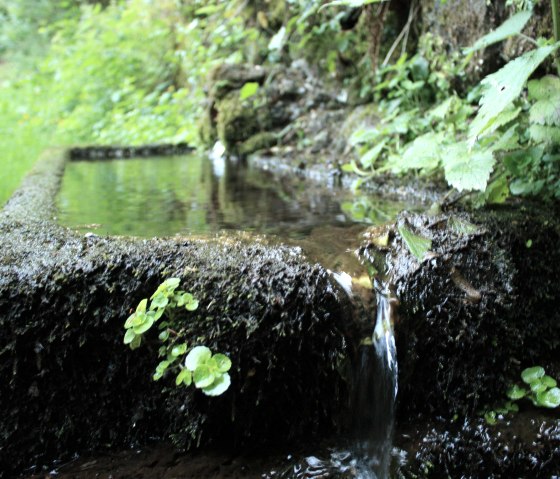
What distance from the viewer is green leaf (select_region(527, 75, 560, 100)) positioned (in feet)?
7.14

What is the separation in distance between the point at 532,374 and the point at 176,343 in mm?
1364

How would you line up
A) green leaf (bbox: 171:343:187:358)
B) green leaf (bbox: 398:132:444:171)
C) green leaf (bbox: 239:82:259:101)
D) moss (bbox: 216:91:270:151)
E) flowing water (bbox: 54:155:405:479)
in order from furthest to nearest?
1. moss (bbox: 216:91:270:151)
2. green leaf (bbox: 239:82:259:101)
3. green leaf (bbox: 398:132:444:171)
4. flowing water (bbox: 54:155:405:479)
5. green leaf (bbox: 171:343:187:358)

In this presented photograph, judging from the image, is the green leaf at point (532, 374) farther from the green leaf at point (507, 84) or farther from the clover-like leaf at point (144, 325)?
the clover-like leaf at point (144, 325)

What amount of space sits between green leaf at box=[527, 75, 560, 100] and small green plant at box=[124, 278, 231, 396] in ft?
5.88

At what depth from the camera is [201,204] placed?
127 inches

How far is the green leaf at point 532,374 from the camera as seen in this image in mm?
1873

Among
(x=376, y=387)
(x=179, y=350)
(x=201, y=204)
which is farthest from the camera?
(x=201, y=204)

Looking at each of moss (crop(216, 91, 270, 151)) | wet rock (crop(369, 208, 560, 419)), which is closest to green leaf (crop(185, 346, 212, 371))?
wet rock (crop(369, 208, 560, 419))

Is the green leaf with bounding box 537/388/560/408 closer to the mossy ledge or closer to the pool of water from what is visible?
the mossy ledge

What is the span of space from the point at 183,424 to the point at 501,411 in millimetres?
1175

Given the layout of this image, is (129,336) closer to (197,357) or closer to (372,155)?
(197,357)

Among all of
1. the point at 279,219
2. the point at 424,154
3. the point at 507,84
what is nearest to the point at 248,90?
the point at 279,219

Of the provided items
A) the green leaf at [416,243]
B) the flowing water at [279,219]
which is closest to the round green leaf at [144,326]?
the flowing water at [279,219]

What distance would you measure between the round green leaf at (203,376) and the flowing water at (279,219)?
41cm
